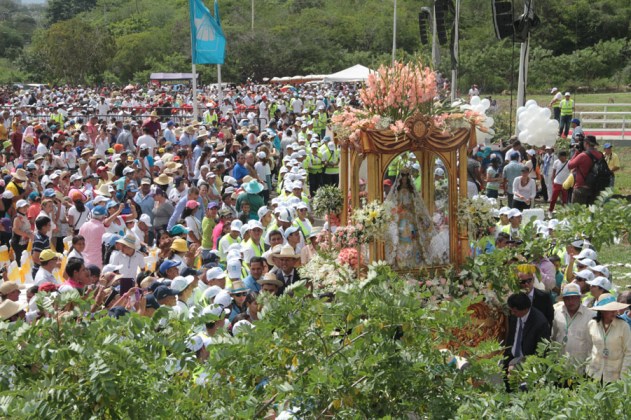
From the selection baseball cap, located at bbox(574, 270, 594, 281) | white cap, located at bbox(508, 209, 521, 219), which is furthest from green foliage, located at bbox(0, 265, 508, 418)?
white cap, located at bbox(508, 209, 521, 219)

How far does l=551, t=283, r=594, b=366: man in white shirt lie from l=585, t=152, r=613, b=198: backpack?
8773 millimetres

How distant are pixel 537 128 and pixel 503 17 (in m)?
3.47

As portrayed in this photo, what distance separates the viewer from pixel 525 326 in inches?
339

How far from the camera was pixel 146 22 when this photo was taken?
9506cm

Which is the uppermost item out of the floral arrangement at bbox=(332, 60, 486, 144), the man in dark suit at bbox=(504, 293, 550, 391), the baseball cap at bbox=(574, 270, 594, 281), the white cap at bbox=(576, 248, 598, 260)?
the floral arrangement at bbox=(332, 60, 486, 144)

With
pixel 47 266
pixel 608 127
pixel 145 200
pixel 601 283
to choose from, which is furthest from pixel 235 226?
pixel 608 127

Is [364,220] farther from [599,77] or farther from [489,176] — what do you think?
[599,77]

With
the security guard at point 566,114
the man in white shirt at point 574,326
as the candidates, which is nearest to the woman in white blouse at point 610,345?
the man in white shirt at point 574,326

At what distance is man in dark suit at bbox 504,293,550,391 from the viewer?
849 centimetres

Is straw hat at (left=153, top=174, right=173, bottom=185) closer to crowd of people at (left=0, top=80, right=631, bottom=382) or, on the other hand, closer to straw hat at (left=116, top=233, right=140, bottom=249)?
crowd of people at (left=0, top=80, right=631, bottom=382)

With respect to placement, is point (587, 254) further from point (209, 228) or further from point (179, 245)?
point (209, 228)

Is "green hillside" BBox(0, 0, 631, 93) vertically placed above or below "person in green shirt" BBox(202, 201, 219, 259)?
above

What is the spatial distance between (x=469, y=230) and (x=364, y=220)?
3.88 feet

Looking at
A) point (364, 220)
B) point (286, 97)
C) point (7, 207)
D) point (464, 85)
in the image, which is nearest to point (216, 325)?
point (364, 220)
